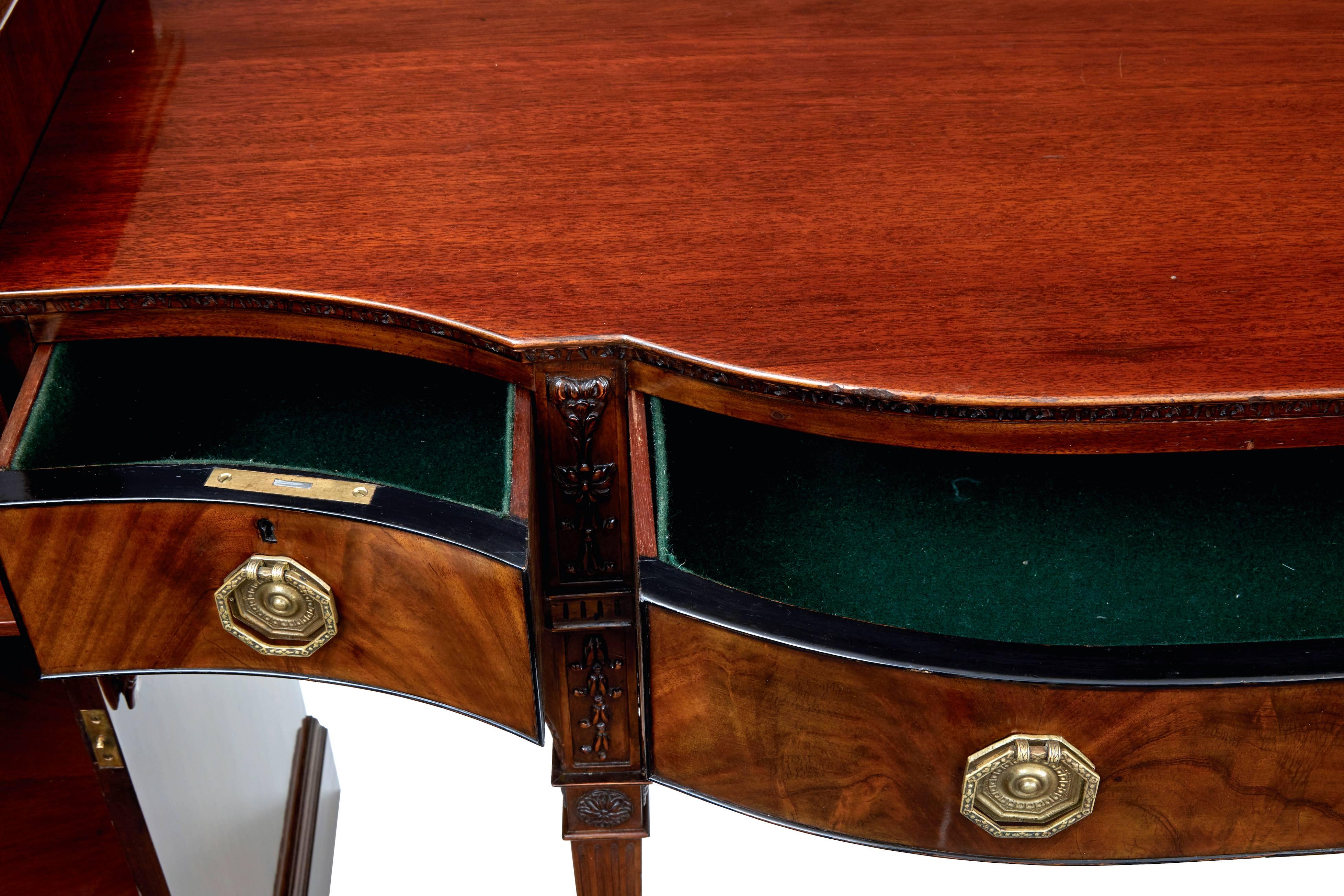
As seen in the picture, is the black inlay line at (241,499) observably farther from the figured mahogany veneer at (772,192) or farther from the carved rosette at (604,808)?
the carved rosette at (604,808)

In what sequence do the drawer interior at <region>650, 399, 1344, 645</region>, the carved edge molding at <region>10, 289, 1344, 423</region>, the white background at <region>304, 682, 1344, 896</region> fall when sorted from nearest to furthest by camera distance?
1. the carved edge molding at <region>10, 289, 1344, 423</region>
2. the drawer interior at <region>650, 399, 1344, 645</region>
3. the white background at <region>304, 682, 1344, 896</region>

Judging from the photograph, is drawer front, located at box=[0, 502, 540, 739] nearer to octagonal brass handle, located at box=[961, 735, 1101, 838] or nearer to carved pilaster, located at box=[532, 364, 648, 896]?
carved pilaster, located at box=[532, 364, 648, 896]

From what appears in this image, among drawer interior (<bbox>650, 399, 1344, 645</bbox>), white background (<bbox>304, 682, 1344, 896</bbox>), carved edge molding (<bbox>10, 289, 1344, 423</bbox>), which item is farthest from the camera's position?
white background (<bbox>304, 682, 1344, 896</bbox>)

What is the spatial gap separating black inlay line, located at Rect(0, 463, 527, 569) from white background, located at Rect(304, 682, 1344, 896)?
1.59 feet

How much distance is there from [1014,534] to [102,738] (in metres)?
0.45

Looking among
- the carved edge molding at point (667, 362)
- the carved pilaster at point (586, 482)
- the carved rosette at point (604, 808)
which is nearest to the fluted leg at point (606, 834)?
the carved rosette at point (604, 808)

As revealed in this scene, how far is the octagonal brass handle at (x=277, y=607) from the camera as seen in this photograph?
0.53 meters

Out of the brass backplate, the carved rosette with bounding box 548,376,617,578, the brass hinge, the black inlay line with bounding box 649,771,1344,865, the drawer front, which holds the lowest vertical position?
the black inlay line with bounding box 649,771,1344,865

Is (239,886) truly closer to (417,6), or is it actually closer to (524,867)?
(524,867)

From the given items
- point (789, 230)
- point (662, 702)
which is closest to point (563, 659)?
point (662, 702)

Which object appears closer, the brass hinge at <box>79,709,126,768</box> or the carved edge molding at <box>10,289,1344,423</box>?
the carved edge molding at <box>10,289,1344,423</box>

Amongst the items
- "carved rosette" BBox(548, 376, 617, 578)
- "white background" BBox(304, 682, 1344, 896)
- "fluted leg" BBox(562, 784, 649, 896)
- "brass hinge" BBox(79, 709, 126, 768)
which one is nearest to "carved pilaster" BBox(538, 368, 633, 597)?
"carved rosette" BBox(548, 376, 617, 578)

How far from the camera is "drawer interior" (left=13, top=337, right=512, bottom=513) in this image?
1.92 feet

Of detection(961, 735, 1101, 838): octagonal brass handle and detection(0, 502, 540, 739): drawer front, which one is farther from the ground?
detection(0, 502, 540, 739): drawer front
